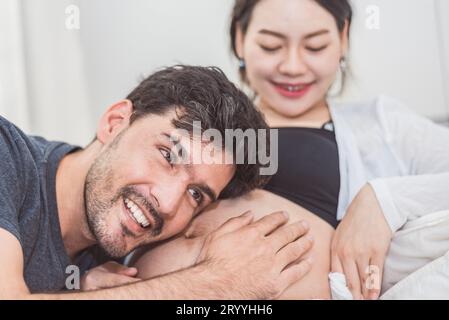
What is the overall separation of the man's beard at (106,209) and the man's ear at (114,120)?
9cm

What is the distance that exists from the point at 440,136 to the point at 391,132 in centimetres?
12

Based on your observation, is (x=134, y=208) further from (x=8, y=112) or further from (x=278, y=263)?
(x=8, y=112)

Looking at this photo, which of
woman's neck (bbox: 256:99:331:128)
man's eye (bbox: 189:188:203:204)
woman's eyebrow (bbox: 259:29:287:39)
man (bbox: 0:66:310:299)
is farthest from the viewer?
woman's neck (bbox: 256:99:331:128)

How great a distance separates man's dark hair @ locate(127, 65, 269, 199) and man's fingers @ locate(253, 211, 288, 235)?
9cm

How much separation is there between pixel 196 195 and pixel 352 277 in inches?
13.3

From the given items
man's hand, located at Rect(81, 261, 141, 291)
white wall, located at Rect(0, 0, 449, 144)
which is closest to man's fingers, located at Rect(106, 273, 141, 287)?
man's hand, located at Rect(81, 261, 141, 291)

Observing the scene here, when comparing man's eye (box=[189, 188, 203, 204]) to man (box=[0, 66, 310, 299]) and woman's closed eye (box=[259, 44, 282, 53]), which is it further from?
woman's closed eye (box=[259, 44, 282, 53])

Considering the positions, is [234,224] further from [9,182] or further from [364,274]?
[9,182]

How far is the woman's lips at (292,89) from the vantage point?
1.32 meters

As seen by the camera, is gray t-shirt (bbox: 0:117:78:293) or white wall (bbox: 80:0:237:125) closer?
gray t-shirt (bbox: 0:117:78:293)

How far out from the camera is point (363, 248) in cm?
97

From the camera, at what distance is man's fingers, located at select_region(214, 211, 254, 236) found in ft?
3.18

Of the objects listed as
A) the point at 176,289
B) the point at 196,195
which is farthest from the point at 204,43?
the point at 176,289

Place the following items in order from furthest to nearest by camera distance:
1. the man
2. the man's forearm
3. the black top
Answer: the black top < the man < the man's forearm
